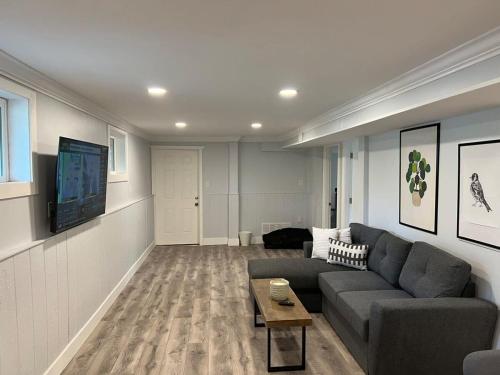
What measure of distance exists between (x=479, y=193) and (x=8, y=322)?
324 centimetres

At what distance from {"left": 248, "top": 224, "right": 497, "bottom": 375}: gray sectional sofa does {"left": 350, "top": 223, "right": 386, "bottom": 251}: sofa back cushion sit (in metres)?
0.52

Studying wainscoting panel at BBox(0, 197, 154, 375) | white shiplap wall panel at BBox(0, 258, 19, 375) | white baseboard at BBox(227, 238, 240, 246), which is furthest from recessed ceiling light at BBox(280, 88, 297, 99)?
white baseboard at BBox(227, 238, 240, 246)

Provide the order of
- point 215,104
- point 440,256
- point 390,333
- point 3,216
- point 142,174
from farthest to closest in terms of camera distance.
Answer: point 142,174
point 215,104
point 440,256
point 390,333
point 3,216

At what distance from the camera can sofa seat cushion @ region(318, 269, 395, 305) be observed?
129 inches

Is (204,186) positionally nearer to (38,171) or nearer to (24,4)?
(38,171)

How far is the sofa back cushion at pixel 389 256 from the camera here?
11.0 ft

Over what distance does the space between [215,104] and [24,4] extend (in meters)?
2.17

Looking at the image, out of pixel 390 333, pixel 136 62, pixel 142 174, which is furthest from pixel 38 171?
pixel 142 174

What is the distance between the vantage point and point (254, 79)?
8.25 ft

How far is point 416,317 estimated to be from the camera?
2.45m

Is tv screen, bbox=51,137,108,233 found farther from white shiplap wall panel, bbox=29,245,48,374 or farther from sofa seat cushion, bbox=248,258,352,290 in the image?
sofa seat cushion, bbox=248,258,352,290

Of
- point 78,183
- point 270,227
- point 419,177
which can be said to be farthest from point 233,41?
point 270,227

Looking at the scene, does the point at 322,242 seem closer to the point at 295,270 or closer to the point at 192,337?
the point at 295,270

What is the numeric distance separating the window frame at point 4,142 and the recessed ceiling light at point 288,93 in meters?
1.99
